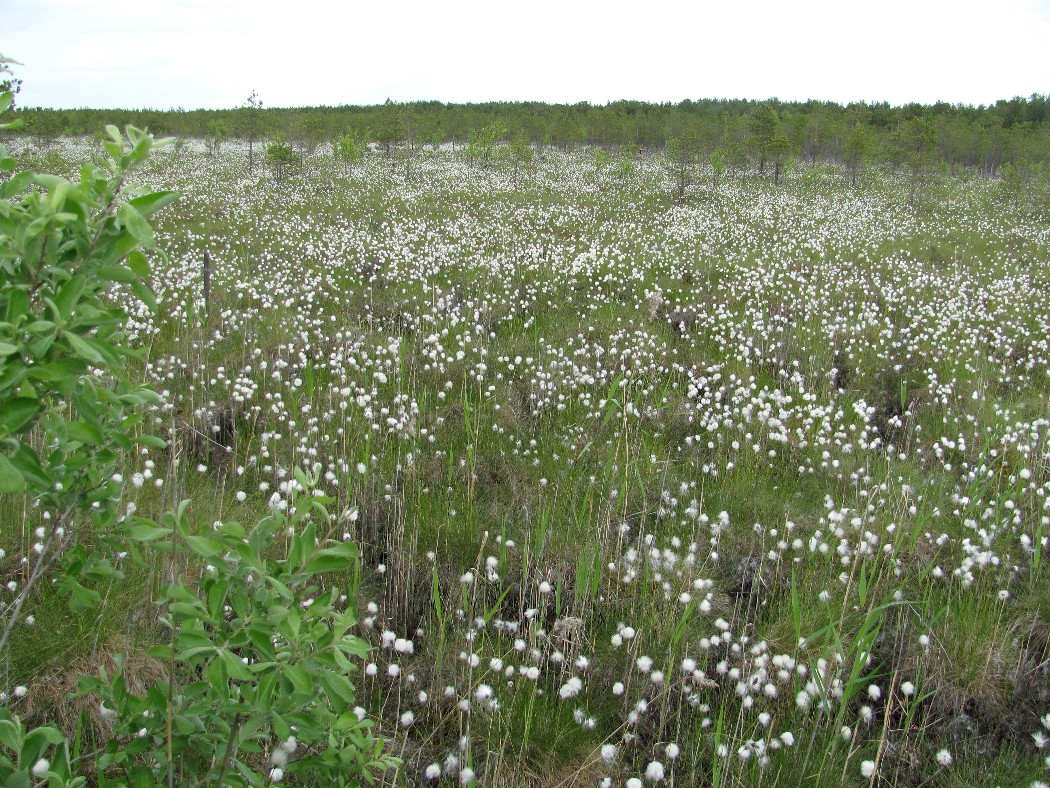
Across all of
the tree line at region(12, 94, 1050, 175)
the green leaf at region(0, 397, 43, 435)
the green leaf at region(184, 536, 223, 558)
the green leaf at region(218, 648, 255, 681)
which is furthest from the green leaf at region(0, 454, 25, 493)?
the tree line at region(12, 94, 1050, 175)

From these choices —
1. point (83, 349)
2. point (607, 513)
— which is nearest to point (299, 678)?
point (83, 349)

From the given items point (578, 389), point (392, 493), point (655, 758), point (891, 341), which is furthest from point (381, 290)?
point (655, 758)

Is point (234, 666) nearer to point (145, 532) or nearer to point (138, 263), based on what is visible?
point (145, 532)

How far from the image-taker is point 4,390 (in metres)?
1.31

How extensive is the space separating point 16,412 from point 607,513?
10.6ft

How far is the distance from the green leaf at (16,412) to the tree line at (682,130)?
102ft

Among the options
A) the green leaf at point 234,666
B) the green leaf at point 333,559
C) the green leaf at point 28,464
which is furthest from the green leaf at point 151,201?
the green leaf at point 234,666

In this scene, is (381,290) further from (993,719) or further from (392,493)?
(993,719)

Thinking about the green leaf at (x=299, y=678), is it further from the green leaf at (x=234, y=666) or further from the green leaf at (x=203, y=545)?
the green leaf at (x=203, y=545)

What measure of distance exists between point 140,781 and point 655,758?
217cm

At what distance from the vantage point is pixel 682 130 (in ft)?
163

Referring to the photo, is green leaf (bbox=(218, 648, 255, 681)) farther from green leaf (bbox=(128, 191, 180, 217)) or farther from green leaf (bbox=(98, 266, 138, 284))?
green leaf (bbox=(128, 191, 180, 217))

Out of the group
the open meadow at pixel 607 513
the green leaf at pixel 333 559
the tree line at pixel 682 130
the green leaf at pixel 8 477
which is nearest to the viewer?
the green leaf at pixel 8 477

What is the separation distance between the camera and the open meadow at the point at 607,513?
2902 mm
